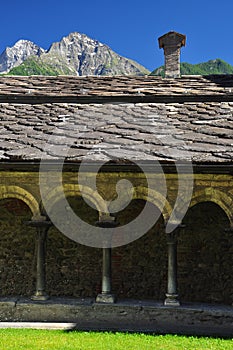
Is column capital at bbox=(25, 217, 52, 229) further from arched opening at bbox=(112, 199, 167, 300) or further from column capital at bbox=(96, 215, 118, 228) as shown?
arched opening at bbox=(112, 199, 167, 300)

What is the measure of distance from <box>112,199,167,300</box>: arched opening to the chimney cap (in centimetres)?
559

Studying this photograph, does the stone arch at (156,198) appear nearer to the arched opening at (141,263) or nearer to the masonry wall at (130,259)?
the masonry wall at (130,259)

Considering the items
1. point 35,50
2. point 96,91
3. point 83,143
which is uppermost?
point 35,50

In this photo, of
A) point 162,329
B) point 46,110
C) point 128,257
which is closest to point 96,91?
point 46,110

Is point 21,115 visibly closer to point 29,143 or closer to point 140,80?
point 29,143

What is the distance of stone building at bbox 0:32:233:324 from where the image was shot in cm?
819

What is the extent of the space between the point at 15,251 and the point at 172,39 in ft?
24.0

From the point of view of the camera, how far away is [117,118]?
1007 centimetres

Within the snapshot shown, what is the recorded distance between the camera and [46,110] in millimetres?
10766

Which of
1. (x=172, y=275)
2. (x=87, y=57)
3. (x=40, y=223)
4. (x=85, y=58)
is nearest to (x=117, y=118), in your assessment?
(x=40, y=223)

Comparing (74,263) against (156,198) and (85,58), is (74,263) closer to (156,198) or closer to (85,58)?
(156,198)

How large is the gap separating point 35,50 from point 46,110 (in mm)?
173746

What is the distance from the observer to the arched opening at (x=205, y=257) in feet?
32.1

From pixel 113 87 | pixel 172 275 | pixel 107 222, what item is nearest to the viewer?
pixel 172 275
